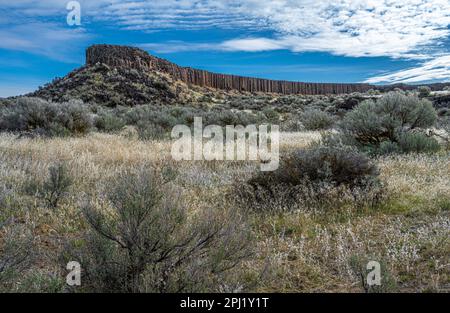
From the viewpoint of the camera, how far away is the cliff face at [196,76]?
56594mm

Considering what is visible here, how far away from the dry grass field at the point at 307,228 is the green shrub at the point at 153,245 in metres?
A: 0.21

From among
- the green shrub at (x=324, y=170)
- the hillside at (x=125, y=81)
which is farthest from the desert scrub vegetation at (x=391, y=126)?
the hillside at (x=125, y=81)

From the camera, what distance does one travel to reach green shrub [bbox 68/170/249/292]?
2732 mm

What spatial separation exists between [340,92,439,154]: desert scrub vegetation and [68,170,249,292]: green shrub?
23.3 ft

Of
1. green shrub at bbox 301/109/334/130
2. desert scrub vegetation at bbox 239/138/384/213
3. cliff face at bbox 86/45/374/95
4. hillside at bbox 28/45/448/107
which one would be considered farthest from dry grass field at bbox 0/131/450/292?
cliff face at bbox 86/45/374/95

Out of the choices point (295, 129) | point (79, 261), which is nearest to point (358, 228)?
point (79, 261)

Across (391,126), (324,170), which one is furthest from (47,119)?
(391,126)

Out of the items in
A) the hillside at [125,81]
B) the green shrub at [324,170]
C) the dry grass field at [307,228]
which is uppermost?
the hillside at [125,81]

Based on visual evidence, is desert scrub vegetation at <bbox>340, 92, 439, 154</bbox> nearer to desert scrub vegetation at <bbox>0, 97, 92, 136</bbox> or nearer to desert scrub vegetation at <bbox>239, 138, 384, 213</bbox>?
desert scrub vegetation at <bbox>239, 138, 384, 213</bbox>

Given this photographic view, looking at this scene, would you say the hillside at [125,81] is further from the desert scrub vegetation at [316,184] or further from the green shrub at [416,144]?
the desert scrub vegetation at [316,184]

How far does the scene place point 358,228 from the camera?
14.4ft

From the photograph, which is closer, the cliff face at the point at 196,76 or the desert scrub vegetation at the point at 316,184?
the desert scrub vegetation at the point at 316,184
